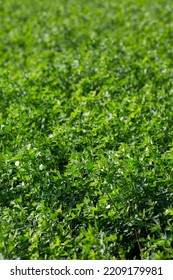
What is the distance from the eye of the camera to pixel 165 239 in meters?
3.73

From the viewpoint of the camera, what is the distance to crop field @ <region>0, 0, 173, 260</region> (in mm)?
3986

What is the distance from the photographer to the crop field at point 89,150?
3986mm

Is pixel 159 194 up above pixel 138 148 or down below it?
below

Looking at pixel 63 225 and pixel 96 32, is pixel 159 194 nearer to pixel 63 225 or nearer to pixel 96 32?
pixel 63 225

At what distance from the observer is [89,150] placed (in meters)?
4.79

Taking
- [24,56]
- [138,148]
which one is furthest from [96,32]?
[138,148]

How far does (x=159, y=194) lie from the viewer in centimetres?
431

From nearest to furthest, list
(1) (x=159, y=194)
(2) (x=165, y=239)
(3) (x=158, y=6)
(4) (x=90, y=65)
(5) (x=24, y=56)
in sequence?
(2) (x=165, y=239) < (1) (x=159, y=194) < (4) (x=90, y=65) < (5) (x=24, y=56) < (3) (x=158, y=6)

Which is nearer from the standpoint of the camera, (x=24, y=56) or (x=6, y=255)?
(x=6, y=255)

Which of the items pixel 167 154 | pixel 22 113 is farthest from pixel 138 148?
pixel 22 113

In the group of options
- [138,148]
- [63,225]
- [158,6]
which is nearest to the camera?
[63,225]

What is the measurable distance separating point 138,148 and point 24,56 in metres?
3.92
